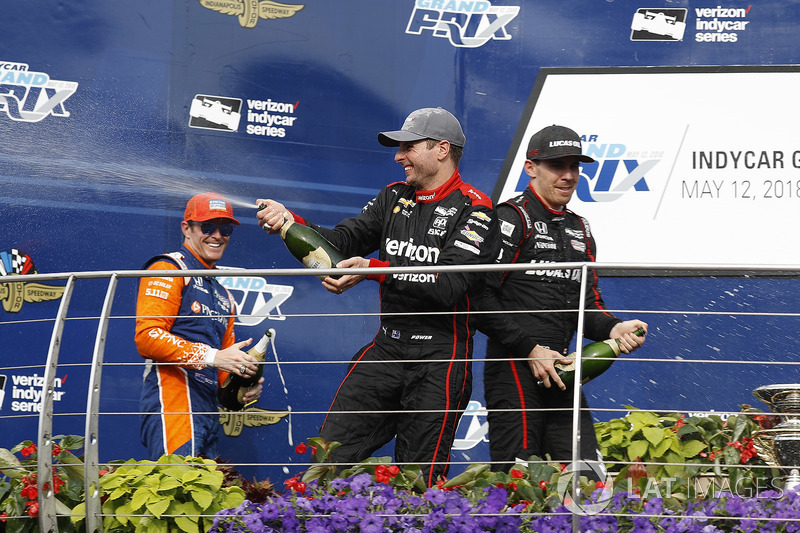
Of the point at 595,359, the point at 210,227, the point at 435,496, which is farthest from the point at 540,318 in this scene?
the point at 210,227

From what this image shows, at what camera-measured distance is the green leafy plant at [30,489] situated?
108 inches

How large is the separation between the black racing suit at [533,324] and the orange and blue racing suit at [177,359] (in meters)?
1.04

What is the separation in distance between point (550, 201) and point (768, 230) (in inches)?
65.1

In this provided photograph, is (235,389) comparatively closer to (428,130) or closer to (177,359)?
(177,359)

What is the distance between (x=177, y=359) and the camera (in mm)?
3547

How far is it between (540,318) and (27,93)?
2.81 meters

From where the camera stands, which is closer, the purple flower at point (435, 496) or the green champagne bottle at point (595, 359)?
the purple flower at point (435, 496)

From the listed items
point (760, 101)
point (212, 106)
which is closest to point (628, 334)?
point (760, 101)

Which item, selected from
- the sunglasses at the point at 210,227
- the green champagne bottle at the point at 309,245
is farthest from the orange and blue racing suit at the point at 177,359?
the green champagne bottle at the point at 309,245

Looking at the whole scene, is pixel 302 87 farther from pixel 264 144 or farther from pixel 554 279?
pixel 554 279

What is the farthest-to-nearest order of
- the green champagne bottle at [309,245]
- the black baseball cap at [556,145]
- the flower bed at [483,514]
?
the black baseball cap at [556,145] < the green champagne bottle at [309,245] < the flower bed at [483,514]

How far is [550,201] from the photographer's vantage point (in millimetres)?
3506

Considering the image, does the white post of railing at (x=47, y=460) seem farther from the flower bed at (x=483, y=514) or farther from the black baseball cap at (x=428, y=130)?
the black baseball cap at (x=428, y=130)

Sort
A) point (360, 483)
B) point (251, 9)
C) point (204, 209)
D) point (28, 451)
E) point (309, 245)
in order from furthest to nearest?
point (251, 9) → point (204, 209) → point (309, 245) → point (28, 451) → point (360, 483)
